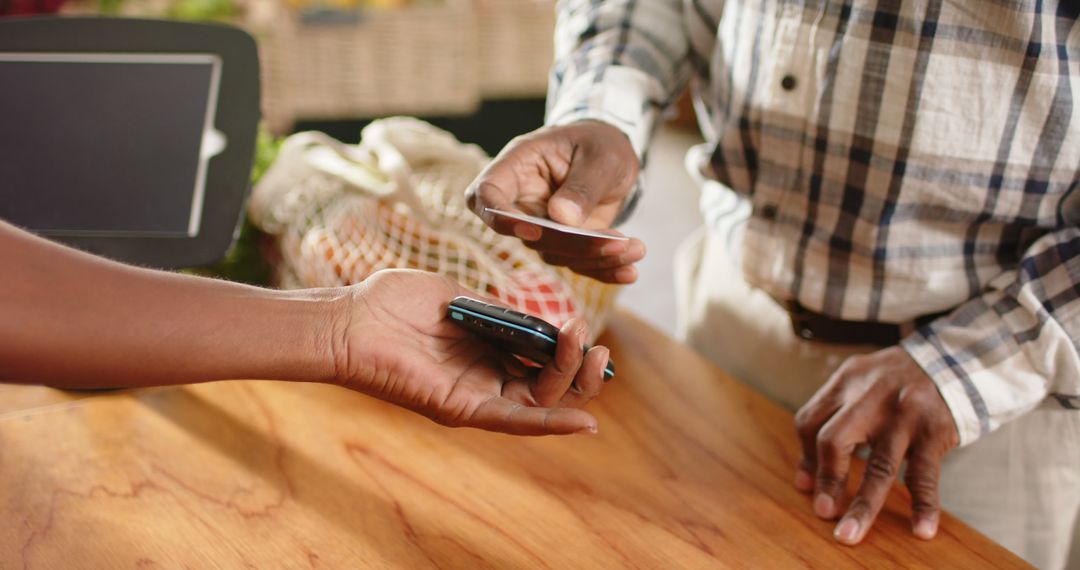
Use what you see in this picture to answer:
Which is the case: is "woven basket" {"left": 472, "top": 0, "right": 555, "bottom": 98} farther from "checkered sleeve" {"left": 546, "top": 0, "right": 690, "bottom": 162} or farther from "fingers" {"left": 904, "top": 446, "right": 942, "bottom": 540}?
"fingers" {"left": 904, "top": 446, "right": 942, "bottom": 540}

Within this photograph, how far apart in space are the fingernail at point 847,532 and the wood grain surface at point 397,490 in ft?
0.04

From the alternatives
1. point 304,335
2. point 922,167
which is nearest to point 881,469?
point 922,167

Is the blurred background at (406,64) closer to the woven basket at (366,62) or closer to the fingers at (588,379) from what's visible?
the woven basket at (366,62)

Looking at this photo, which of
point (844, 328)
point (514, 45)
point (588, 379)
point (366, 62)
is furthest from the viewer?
point (514, 45)

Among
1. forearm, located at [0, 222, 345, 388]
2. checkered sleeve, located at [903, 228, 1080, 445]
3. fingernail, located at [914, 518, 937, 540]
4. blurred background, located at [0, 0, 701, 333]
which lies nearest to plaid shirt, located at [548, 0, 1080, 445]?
checkered sleeve, located at [903, 228, 1080, 445]

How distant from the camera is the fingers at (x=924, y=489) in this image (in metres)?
0.79

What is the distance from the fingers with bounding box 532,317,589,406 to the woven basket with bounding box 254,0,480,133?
203 centimetres

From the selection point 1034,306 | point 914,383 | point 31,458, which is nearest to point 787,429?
point 914,383

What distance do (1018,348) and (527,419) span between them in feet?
1.66

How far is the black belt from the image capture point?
37.9 inches

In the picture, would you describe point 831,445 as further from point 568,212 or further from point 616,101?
point 616,101

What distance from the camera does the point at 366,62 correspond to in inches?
103

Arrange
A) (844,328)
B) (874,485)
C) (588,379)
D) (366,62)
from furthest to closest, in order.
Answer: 1. (366,62)
2. (844,328)
3. (874,485)
4. (588,379)

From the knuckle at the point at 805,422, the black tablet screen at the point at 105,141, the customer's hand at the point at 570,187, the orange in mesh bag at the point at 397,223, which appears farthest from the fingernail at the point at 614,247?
the black tablet screen at the point at 105,141
